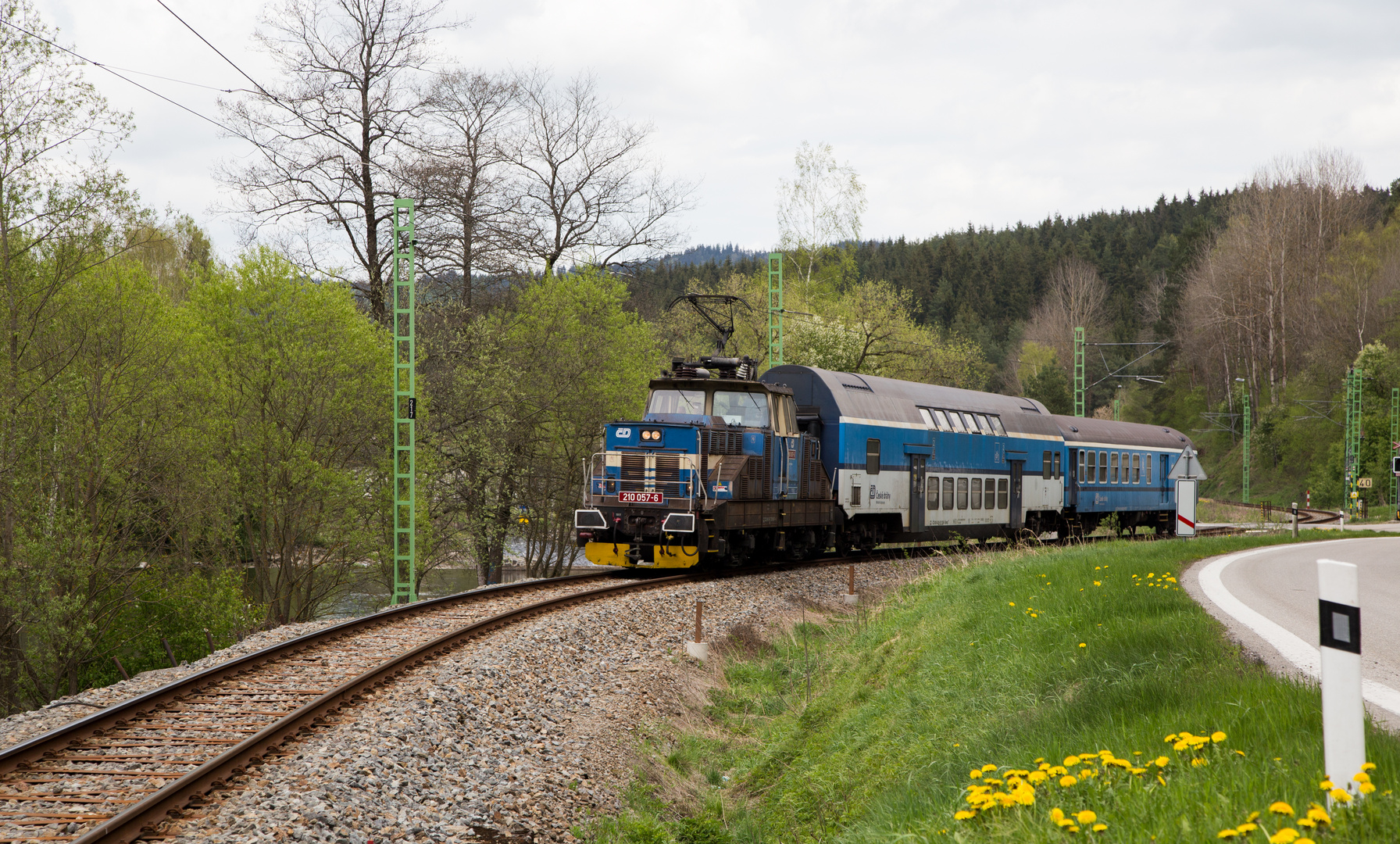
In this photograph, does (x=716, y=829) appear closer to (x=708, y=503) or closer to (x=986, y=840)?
(x=986, y=840)

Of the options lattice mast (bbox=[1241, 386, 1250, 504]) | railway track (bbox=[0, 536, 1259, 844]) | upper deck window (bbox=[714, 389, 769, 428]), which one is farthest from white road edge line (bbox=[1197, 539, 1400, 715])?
lattice mast (bbox=[1241, 386, 1250, 504])

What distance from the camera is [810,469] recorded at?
2000 cm

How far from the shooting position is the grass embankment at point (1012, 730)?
13.5 feet

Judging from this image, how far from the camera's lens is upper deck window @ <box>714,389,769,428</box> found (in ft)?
61.0

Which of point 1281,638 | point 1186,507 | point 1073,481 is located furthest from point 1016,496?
point 1281,638

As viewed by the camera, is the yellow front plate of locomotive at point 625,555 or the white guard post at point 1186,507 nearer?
the yellow front plate of locomotive at point 625,555

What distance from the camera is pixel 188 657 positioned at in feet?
79.9

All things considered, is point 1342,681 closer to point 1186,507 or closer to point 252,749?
point 252,749

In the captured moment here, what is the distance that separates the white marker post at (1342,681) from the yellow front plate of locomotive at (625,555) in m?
14.6

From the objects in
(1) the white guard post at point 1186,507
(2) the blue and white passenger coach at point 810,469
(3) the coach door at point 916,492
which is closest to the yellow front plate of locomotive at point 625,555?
(2) the blue and white passenger coach at point 810,469

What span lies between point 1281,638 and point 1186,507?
18329 millimetres

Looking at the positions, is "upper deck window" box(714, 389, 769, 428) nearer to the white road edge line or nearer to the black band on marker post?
the white road edge line

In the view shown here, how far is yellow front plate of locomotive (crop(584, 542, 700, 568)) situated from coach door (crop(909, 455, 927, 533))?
251 inches

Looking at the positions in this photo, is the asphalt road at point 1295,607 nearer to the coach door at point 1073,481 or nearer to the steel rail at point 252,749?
the steel rail at point 252,749
